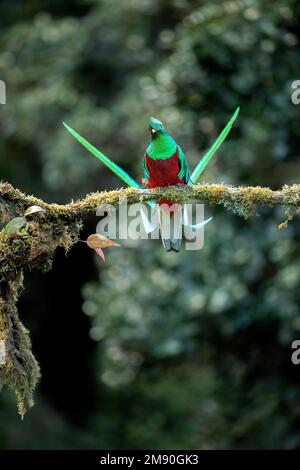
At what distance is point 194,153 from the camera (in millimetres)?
6188

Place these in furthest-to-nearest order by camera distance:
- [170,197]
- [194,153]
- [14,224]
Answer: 1. [194,153]
2. [170,197]
3. [14,224]

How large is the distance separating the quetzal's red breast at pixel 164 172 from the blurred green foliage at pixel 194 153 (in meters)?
2.00

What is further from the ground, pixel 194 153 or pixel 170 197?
pixel 194 153

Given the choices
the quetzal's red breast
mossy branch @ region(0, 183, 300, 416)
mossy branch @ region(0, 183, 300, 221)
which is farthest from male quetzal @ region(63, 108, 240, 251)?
mossy branch @ region(0, 183, 300, 416)

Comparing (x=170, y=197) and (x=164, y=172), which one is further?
(x=164, y=172)

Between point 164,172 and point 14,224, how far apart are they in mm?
856

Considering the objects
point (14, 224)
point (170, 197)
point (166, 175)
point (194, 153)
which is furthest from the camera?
point (194, 153)

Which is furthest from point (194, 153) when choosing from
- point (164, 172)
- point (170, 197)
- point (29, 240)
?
point (29, 240)

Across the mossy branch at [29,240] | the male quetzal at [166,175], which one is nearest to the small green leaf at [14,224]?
the mossy branch at [29,240]

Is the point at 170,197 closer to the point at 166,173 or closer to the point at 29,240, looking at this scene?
the point at 166,173

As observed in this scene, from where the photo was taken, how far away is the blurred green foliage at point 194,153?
581 cm

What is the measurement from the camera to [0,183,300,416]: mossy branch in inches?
120
